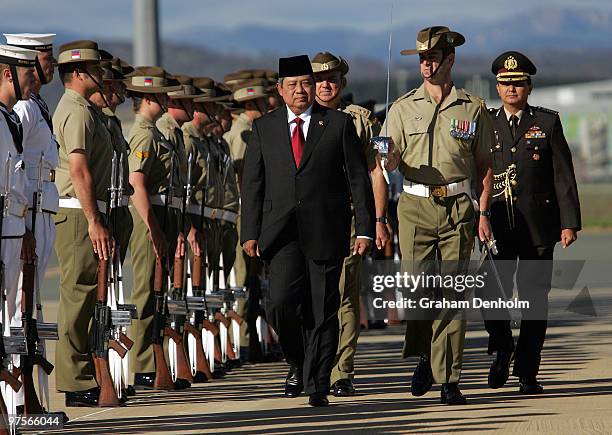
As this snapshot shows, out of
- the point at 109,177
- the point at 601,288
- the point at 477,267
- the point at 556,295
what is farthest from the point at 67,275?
the point at 601,288

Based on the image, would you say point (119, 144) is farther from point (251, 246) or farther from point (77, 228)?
point (251, 246)

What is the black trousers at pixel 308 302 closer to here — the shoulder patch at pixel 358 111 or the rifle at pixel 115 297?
the rifle at pixel 115 297

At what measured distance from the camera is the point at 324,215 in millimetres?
11781

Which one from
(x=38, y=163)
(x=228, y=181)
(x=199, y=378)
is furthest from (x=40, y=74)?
(x=228, y=181)

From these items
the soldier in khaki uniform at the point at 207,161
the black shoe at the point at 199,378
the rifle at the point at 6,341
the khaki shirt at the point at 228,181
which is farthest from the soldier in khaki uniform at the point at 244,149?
the rifle at the point at 6,341

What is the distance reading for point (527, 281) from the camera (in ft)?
42.3

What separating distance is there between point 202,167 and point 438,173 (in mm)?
2880

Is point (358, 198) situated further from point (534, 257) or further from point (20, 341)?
point (20, 341)

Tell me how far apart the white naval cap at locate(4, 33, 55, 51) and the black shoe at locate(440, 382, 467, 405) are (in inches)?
123

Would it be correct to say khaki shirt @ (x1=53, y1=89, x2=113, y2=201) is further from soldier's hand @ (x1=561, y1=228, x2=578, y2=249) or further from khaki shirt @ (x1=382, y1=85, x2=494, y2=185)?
soldier's hand @ (x1=561, y1=228, x2=578, y2=249)

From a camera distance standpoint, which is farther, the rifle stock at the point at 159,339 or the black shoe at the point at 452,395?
the rifle stock at the point at 159,339

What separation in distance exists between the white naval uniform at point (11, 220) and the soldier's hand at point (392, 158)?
255 cm

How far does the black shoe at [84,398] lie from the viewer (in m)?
12.0

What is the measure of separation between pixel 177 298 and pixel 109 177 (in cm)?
193
